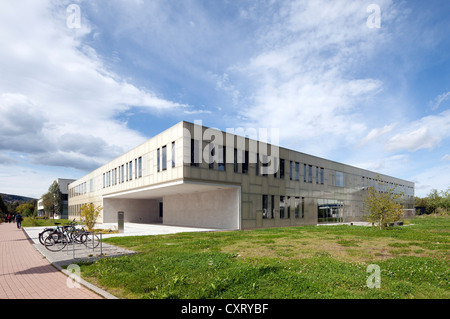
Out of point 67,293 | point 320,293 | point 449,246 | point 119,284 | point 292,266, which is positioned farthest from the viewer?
point 449,246

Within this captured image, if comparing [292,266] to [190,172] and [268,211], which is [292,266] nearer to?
[190,172]

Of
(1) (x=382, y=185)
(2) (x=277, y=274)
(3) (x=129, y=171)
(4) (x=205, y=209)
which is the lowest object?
(4) (x=205, y=209)

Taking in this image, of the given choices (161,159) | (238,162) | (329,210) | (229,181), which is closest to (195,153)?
(229,181)

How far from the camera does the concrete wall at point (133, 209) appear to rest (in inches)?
1832

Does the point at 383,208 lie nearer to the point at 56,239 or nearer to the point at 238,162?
the point at 238,162

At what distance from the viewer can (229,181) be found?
2697 cm

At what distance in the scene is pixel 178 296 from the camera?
623 cm

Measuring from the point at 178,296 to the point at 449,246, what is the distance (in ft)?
36.9

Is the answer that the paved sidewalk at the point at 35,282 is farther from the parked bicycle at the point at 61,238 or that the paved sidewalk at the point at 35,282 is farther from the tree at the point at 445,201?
the tree at the point at 445,201

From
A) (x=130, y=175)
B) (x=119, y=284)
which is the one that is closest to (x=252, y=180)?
(x=130, y=175)

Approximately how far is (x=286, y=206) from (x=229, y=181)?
941 centimetres

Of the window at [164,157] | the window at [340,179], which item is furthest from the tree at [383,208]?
the window at [340,179]

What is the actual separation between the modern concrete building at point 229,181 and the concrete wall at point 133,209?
0.36m

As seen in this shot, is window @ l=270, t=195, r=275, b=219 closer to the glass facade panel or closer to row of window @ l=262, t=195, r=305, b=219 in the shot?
row of window @ l=262, t=195, r=305, b=219
